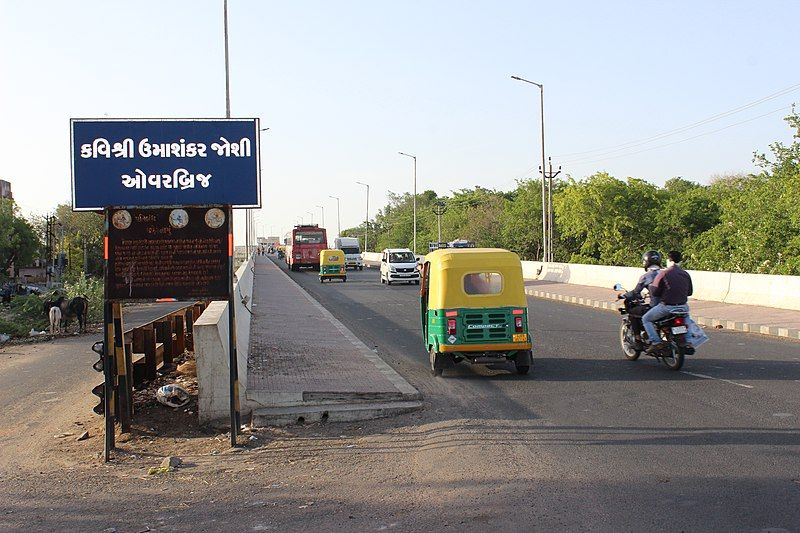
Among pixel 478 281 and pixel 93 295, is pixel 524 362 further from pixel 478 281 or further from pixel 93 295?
pixel 93 295

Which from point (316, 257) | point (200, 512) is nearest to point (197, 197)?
point (200, 512)

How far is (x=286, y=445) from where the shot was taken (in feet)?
27.3

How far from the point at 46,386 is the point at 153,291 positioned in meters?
6.34

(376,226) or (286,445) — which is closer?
(286,445)

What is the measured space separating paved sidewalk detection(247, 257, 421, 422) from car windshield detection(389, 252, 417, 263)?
2290 centimetres

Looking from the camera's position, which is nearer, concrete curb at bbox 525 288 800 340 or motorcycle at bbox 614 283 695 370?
motorcycle at bbox 614 283 695 370

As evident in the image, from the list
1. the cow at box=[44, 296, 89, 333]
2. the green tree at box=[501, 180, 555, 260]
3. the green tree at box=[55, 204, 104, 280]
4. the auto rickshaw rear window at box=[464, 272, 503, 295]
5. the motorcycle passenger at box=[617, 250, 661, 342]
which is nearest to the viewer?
the auto rickshaw rear window at box=[464, 272, 503, 295]

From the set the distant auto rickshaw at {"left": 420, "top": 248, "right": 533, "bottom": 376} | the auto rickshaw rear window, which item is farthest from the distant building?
the auto rickshaw rear window

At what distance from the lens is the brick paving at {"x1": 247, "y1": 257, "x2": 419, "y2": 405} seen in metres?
9.78

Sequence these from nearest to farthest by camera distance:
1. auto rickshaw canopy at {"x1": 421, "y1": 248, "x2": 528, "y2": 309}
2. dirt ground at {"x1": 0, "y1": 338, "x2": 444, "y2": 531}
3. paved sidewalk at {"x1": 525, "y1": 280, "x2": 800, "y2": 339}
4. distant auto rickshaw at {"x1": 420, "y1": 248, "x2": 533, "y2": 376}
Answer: dirt ground at {"x1": 0, "y1": 338, "x2": 444, "y2": 531}, distant auto rickshaw at {"x1": 420, "y1": 248, "x2": 533, "y2": 376}, auto rickshaw canopy at {"x1": 421, "y1": 248, "x2": 528, "y2": 309}, paved sidewalk at {"x1": 525, "y1": 280, "x2": 800, "y2": 339}

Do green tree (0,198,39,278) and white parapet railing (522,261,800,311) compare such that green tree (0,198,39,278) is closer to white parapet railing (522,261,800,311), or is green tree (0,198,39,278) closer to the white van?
the white van

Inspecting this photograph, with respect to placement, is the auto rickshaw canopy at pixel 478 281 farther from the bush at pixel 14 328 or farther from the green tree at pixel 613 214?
the green tree at pixel 613 214

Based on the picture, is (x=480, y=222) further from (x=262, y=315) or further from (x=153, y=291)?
(x=153, y=291)

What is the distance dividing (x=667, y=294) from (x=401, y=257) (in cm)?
3052
